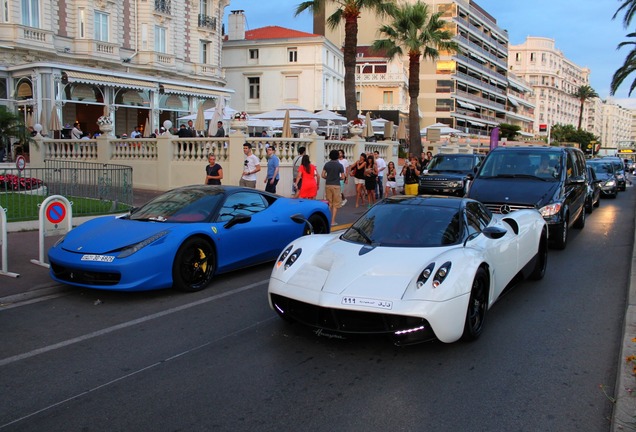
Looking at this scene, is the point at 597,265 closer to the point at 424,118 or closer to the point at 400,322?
the point at 400,322

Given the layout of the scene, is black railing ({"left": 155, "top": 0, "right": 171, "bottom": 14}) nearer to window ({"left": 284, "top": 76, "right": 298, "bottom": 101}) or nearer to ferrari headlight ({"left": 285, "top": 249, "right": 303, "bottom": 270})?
window ({"left": 284, "top": 76, "right": 298, "bottom": 101})

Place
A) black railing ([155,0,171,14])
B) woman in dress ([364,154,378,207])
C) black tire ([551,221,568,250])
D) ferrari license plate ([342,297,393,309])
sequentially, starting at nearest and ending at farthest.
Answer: ferrari license plate ([342,297,393,309]) → black tire ([551,221,568,250]) → woman in dress ([364,154,378,207]) → black railing ([155,0,171,14])

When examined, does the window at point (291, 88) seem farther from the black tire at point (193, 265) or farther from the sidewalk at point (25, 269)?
the black tire at point (193, 265)

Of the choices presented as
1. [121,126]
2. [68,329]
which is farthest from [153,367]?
[121,126]

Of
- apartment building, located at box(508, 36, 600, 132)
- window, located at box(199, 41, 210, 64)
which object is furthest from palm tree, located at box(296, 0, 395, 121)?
apartment building, located at box(508, 36, 600, 132)

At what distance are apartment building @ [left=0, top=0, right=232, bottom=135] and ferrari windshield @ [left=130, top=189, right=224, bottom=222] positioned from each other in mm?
18023

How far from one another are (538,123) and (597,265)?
14156 centimetres

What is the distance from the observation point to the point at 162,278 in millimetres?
6793

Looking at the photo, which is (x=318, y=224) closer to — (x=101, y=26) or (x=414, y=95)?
(x=414, y=95)

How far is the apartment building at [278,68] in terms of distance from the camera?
51.1m

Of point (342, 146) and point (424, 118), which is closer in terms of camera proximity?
point (342, 146)

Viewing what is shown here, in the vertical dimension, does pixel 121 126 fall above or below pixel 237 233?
above

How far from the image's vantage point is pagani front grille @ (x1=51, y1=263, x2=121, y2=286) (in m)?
6.53

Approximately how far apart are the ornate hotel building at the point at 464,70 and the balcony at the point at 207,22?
22415 millimetres
